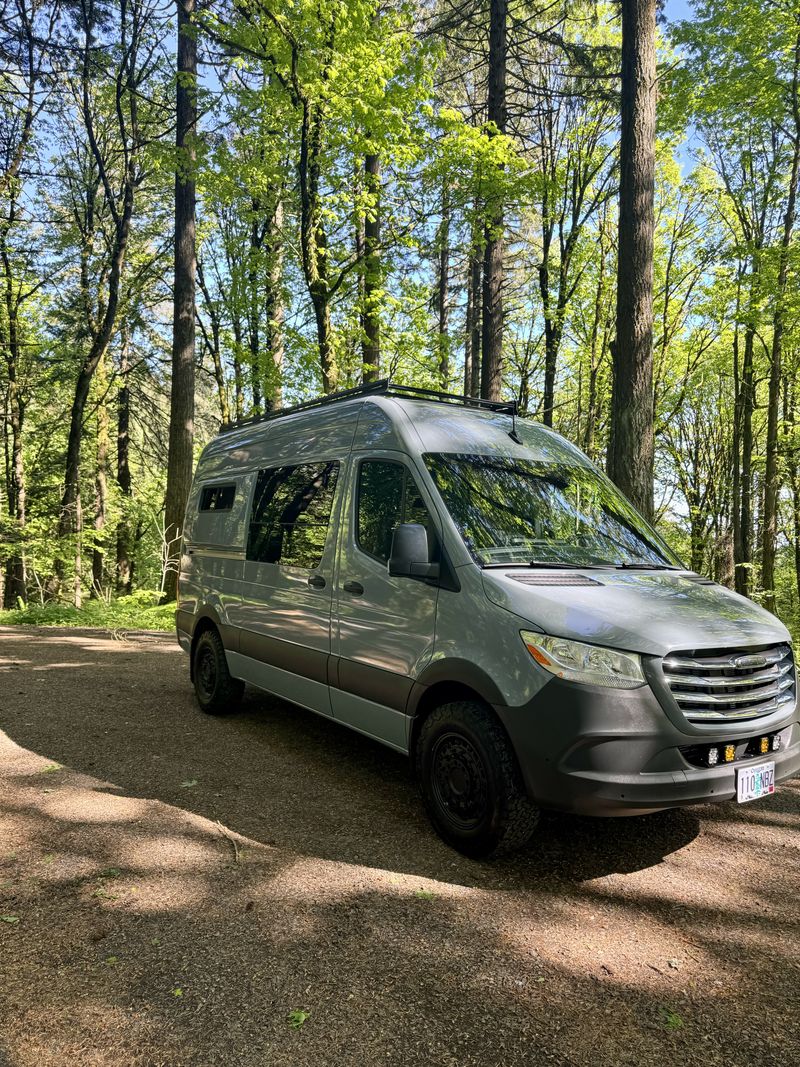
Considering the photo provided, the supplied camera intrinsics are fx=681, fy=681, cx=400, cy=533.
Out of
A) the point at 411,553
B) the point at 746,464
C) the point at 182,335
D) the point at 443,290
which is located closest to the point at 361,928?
the point at 411,553

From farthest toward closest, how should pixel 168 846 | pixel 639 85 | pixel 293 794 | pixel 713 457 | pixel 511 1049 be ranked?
pixel 713 457
pixel 639 85
pixel 293 794
pixel 168 846
pixel 511 1049

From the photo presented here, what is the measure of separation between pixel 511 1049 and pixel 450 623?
184cm

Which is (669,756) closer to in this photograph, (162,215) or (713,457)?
(162,215)

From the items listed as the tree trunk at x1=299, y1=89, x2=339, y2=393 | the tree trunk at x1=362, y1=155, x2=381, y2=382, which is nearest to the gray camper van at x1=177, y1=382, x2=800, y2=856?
the tree trunk at x1=299, y1=89, x2=339, y2=393

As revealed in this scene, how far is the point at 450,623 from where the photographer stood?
3.62 m

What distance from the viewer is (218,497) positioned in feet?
21.6

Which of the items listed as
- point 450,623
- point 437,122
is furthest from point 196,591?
point 437,122

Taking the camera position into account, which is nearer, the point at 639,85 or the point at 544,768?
the point at 544,768

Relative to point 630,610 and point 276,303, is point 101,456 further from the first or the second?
point 630,610

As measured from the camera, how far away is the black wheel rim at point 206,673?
6.29 metres

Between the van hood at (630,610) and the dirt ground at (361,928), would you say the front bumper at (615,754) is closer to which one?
the van hood at (630,610)

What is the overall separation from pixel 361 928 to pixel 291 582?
2.65 metres

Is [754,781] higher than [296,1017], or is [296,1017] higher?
[754,781]

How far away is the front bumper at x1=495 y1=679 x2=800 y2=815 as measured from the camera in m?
2.98
